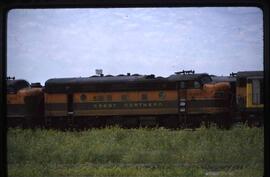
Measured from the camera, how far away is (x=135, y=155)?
25.6ft

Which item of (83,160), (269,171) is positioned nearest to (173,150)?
(83,160)

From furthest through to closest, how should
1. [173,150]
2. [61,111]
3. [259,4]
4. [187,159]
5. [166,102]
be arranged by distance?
[166,102] → [61,111] → [173,150] → [187,159] → [259,4]

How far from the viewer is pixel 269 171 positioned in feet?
10.6

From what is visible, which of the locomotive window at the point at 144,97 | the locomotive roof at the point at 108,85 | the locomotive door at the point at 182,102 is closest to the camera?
the locomotive roof at the point at 108,85

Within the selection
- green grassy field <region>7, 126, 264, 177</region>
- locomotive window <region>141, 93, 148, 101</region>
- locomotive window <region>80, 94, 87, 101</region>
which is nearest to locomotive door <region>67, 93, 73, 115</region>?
locomotive window <region>80, 94, 87, 101</region>

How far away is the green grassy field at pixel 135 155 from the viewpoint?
5918 mm

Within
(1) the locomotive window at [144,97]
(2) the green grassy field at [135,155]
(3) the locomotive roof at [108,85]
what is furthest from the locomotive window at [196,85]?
(2) the green grassy field at [135,155]

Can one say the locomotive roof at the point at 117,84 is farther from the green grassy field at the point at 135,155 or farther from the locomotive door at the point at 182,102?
the green grassy field at the point at 135,155

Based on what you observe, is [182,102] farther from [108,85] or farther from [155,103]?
[108,85]

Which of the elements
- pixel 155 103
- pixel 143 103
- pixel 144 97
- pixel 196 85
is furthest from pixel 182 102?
pixel 144 97

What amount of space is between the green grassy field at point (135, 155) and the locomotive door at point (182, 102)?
4.50m

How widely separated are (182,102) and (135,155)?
7.30 m

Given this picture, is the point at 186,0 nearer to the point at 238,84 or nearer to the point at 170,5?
the point at 170,5

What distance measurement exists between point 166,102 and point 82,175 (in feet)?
29.4
